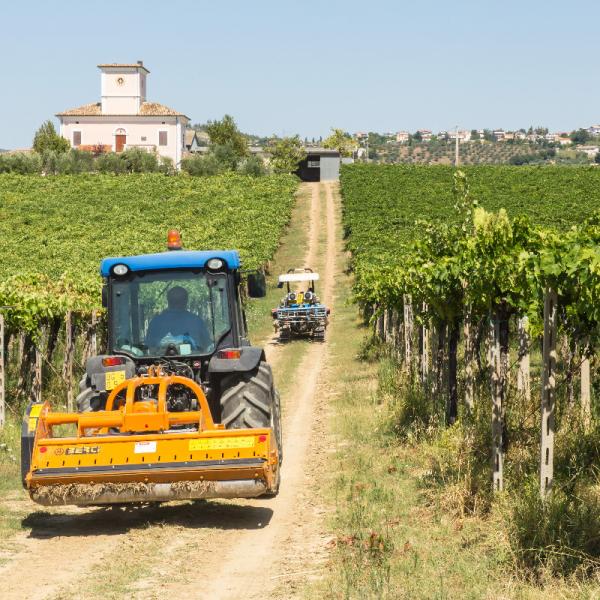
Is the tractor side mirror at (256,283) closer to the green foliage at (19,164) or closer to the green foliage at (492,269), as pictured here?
the green foliage at (492,269)

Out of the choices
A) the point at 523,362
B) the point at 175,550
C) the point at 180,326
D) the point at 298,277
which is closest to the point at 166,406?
the point at 180,326

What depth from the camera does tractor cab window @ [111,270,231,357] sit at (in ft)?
32.9

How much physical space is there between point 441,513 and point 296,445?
16.6ft

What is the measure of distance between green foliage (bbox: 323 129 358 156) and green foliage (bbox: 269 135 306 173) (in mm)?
21268

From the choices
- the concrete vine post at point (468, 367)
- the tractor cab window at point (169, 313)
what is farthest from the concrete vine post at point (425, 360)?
the tractor cab window at point (169, 313)

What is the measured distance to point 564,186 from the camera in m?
68.7

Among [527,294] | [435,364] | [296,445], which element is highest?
[527,294]

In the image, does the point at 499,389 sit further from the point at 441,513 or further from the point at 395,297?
the point at 395,297

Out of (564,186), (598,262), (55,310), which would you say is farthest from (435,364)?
(564,186)

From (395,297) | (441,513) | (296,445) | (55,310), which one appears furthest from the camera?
(395,297)

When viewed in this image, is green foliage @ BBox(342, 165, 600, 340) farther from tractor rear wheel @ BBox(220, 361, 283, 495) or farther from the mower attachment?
the mower attachment

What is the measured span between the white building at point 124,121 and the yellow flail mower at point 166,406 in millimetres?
96343

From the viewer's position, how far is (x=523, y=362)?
1240 centimetres

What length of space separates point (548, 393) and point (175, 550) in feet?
11.1
